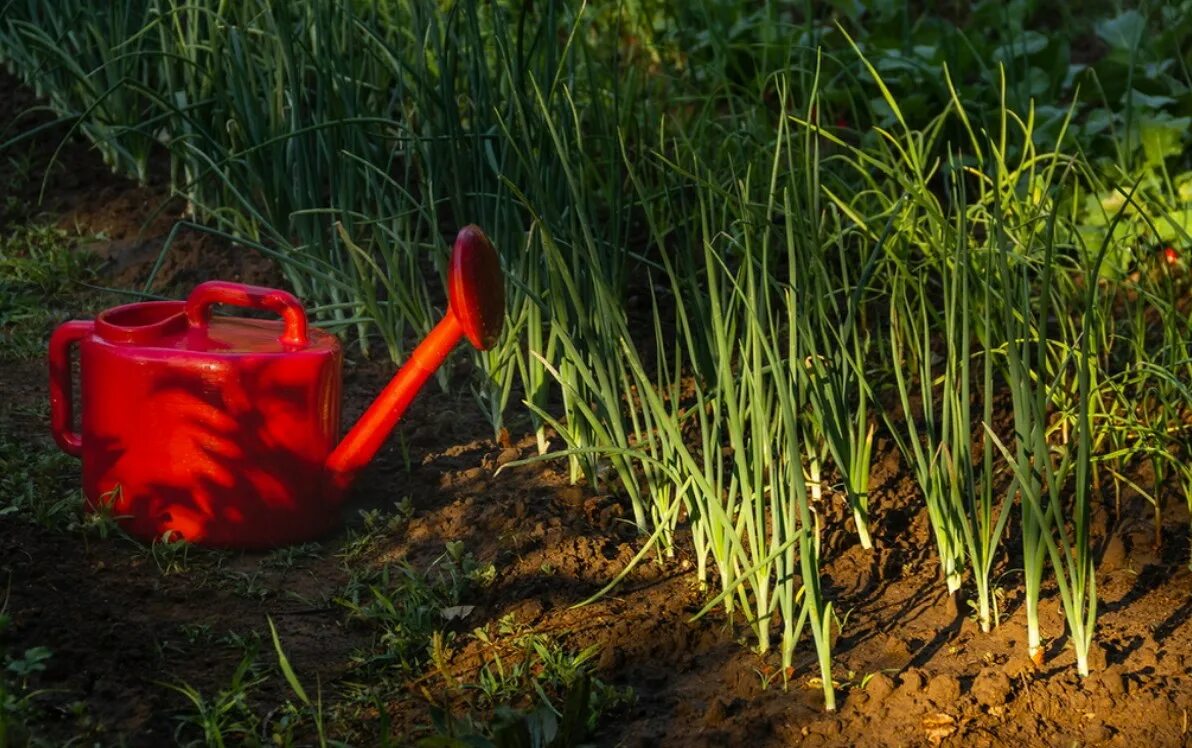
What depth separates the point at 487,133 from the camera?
2.51m

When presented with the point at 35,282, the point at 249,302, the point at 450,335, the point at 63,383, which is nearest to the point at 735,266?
the point at 450,335

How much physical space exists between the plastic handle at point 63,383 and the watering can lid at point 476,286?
2.00 feet

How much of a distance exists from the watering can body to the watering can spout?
59mm

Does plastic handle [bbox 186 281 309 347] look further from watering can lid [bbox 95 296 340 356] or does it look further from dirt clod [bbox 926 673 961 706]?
dirt clod [bbox 926 673 961 706]

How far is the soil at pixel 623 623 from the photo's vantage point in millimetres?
1787

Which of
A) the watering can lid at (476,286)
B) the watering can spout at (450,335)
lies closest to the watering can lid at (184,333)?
the watering can spout at (450,335)

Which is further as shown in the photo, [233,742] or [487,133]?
[487,133]

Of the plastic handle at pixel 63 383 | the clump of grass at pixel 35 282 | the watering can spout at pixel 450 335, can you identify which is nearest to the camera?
the watering can spout at pixel 450 335

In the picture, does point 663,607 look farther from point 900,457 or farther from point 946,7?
point 946,7

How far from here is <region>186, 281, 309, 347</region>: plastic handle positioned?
7.19ft

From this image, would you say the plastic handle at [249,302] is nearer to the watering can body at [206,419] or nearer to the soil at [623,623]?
the watering can body at [206,419]

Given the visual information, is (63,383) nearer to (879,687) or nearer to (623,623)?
(623,623)

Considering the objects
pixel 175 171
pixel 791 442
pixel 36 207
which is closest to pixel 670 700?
pixel 791 442

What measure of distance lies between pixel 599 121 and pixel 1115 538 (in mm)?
1086
